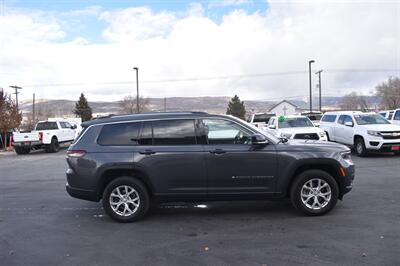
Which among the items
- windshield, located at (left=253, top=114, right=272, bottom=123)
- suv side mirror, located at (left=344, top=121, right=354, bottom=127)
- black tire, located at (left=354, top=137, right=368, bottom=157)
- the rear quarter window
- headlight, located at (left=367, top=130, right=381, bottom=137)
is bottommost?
black tire, located at (left=354, top=137, right=368, bottom=157)

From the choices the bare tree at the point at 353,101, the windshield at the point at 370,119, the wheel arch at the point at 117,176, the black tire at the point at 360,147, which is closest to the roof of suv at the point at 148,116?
the wheel arch at the point at 117,176

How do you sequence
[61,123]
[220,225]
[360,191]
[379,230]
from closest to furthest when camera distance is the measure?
[379,230] < [220,225] < [360,191] < [61,123]

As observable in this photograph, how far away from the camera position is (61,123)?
2541 centimetres

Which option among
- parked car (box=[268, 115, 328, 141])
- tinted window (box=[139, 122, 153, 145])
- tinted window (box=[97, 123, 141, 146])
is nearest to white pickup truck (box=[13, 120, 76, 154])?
parked car (box=[268, 115, 328, 141])

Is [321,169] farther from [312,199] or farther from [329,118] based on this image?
[329,118]

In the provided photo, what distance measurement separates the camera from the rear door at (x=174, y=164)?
657 centimetres

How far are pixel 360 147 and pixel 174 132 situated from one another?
10696mm

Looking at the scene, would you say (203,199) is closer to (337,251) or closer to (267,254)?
(267,254)

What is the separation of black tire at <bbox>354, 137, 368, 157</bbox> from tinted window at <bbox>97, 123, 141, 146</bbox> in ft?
35.4

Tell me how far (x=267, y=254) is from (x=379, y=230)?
1880mm

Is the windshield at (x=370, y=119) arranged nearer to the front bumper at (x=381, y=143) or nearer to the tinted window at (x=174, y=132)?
the front bumper at (x=381, y=143)

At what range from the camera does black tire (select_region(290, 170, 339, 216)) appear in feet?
21.6

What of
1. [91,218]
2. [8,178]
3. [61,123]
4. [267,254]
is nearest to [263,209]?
[267,254]

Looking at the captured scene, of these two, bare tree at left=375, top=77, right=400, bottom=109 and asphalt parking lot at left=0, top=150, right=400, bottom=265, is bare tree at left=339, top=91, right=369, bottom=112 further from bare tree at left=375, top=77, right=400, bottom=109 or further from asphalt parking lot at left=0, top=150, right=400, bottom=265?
asphalt parking lot at left=0, top=150, right=400, bottom=265
